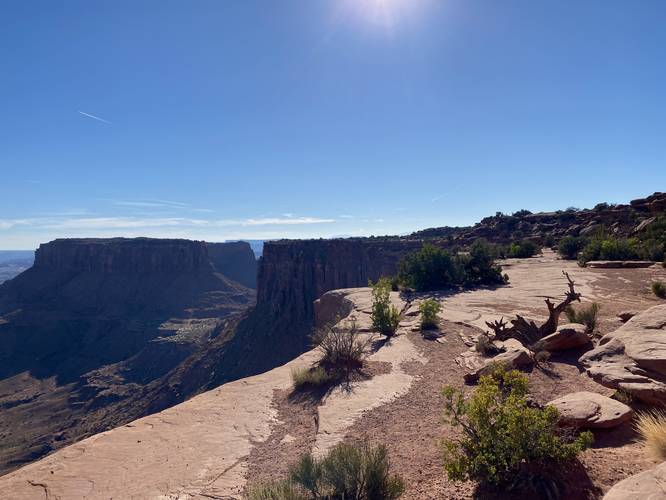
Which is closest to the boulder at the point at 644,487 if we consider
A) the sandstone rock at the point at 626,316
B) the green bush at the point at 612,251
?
the sandstone rock at the point at 626,316

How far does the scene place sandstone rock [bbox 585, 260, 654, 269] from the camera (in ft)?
60.9

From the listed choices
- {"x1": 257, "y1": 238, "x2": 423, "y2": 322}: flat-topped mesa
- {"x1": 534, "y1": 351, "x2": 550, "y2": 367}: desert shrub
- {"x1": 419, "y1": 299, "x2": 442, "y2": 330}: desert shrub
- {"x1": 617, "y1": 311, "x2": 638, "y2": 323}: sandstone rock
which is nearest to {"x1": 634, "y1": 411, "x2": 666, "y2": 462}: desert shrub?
{"x1": 534, "y1": 351, "x2": 550, "y2": 367}: desert shrub

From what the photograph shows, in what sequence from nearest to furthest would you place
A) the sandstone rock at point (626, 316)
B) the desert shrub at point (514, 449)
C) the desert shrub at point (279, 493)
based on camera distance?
1. the desert shrub at point (279, 493)
2. the desert shrub at point (514, 449)
3. the sandstone rock at point (626, 316)

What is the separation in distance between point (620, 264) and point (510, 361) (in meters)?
15.6

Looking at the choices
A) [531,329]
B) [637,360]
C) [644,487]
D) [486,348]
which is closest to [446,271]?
[531,329]

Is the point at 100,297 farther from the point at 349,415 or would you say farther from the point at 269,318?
the point at 349,415

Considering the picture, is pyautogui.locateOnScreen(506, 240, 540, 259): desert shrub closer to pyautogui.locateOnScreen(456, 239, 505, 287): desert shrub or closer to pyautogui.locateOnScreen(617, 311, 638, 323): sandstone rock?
pyautogui.locateOnScreen(456, 239, 505, 287): desert shrub

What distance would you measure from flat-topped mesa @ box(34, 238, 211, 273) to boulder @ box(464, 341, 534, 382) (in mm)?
95051

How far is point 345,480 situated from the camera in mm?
4102

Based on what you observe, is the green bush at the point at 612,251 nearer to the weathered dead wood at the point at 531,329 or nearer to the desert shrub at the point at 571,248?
the desert shrub at the point at 571,248

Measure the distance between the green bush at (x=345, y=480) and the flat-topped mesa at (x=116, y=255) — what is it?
318 feet

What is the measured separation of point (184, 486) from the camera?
15.7 ft

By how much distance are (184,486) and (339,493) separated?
201cm

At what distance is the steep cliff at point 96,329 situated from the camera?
145 ft
